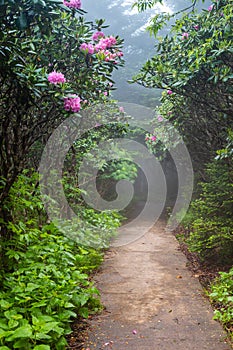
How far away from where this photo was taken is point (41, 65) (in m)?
3.18

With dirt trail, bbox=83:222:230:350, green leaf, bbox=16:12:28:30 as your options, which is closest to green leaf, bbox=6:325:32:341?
dirt trail, bbox=83:222:230:350

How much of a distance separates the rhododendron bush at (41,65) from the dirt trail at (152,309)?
1446 millimetres

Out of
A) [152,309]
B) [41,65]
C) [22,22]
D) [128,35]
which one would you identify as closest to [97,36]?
[41,65]

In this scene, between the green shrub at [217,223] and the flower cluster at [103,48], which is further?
the green shrub at [217,223]

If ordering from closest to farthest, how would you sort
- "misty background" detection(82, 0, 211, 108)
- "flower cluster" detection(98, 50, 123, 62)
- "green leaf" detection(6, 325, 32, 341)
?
1. "green leaf" detection(6, 325, 32, 341)
2. "flower cluster" detection(98, 50, 123, 62)
3. "misty background" detection(82, 0, 211, 108)

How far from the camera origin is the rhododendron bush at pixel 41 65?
7.35 ft

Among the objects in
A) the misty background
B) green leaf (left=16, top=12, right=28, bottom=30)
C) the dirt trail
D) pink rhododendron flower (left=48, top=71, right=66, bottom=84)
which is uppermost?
the misty background

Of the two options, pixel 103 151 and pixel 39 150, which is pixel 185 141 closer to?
pixel 103 151

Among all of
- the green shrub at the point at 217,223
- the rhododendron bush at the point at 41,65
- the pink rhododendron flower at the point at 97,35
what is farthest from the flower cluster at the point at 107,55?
the green shrub at the point at 217,223

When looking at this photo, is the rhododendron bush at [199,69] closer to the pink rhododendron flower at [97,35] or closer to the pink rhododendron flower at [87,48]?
the pink rhododendron flower at [97,35]

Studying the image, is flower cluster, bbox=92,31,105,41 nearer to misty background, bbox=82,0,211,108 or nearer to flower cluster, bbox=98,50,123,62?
flower cluster, bbox=98,50,123,62

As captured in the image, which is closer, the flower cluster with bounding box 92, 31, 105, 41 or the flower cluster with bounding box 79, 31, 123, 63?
the flower cluster with bounding box 79, 31, 123, 63

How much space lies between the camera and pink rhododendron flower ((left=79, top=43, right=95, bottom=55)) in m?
3.25

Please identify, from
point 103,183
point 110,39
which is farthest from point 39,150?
point 103,183
